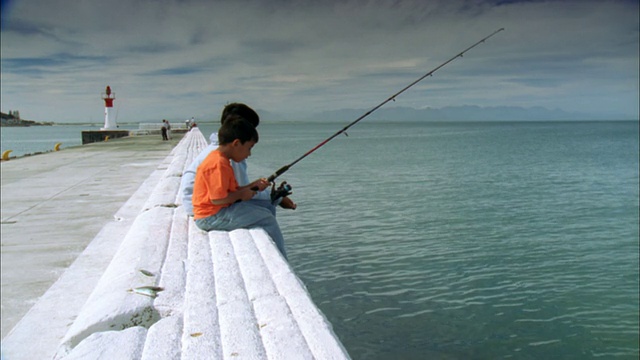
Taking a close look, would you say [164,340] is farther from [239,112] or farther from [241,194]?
[239,112]

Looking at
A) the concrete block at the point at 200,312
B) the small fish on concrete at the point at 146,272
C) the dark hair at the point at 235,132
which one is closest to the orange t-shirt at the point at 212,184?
the dark hair at the point at 235,132

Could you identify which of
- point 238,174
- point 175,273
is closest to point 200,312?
point 175,273

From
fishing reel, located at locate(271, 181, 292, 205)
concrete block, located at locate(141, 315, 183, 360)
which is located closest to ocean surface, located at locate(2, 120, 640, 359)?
fishing reel, located at locate(271, 181, 292, 205)

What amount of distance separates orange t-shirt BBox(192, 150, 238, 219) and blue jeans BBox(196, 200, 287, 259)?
0.06 m

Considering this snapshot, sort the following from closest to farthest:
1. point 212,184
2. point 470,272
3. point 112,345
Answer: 1. point 112,345
2. point 212,184
3. point 470,272

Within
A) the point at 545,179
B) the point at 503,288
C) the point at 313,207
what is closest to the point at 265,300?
the point at 503,288

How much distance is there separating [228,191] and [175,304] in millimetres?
1625

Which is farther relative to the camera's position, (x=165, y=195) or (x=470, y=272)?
(x=470, y=272)

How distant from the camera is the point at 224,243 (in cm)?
383

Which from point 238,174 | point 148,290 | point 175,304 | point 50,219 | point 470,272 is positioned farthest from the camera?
point 470,272

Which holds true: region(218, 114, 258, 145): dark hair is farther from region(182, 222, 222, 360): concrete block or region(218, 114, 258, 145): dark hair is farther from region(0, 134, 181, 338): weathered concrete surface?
region(0, 134, 181, 338): weathered concrete surface

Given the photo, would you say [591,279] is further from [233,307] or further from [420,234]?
[233,307]

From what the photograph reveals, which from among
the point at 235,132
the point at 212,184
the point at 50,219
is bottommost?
the point at 50,219

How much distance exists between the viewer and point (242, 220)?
4.27 metres
